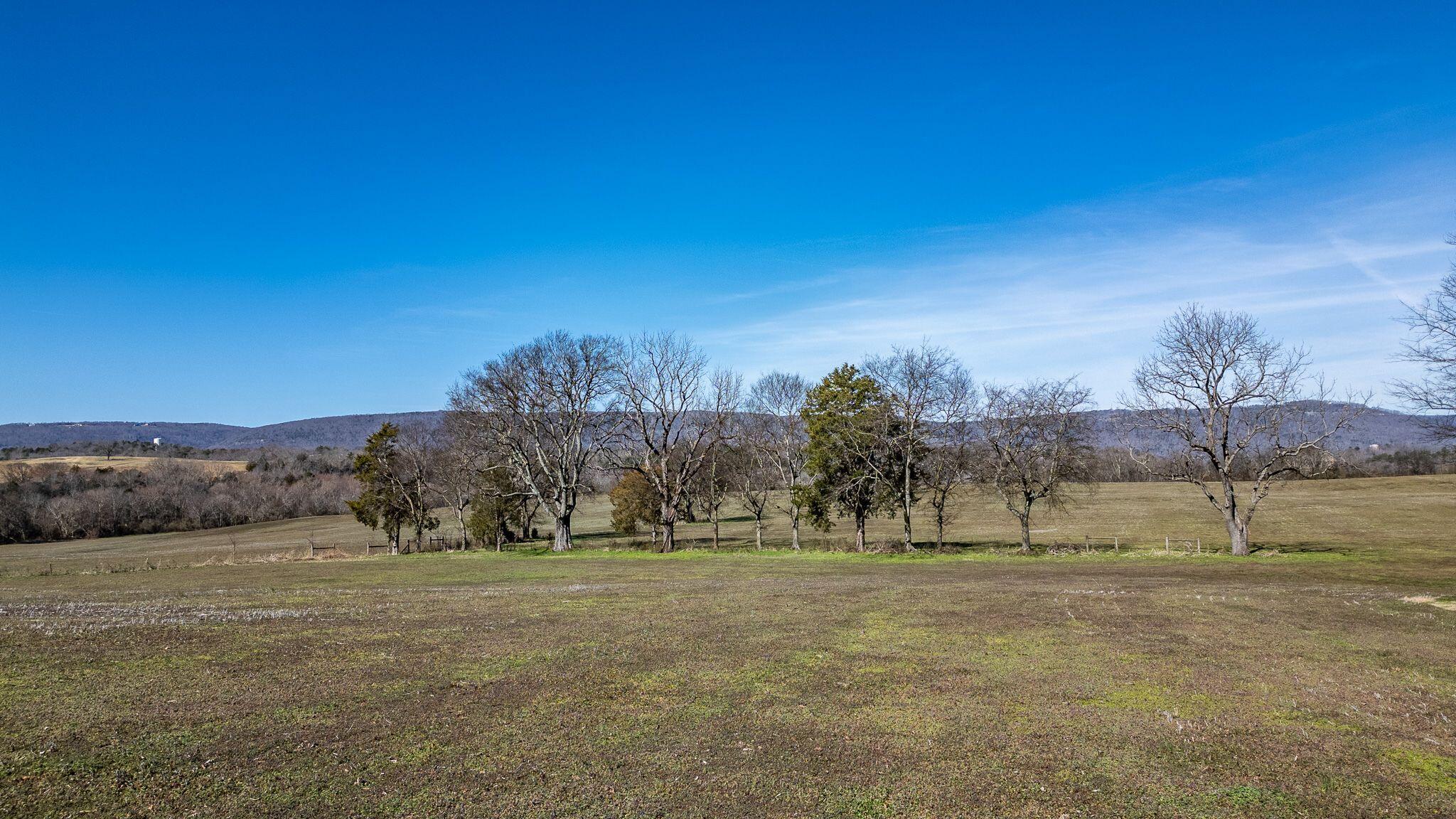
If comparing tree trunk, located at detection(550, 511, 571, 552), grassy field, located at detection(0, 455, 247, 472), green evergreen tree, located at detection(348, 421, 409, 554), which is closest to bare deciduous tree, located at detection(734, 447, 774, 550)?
tree trunk, located at detection(550, 511, 571, 552)

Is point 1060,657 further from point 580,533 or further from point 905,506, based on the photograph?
point 580,533

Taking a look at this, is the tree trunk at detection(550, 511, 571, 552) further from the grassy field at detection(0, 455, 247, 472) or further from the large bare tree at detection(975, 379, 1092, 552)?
the grassy field at detection(0, 455, 247, 472)

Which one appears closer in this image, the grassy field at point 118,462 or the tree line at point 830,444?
the tree line at point 830,444

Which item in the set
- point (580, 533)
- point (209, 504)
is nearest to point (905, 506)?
point (580, 533)

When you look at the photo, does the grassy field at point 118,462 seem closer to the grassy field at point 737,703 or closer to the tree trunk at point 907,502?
the grassy field at point 737,703

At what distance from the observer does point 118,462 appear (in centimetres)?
13725

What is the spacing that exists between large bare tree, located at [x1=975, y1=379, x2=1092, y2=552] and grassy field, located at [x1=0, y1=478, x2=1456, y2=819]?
2140 cm

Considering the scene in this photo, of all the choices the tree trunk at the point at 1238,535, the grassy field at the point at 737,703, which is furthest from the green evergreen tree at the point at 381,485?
the tree trunk at the point at 1238,535

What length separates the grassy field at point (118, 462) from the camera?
125000mm

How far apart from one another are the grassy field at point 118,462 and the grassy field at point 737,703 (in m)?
128

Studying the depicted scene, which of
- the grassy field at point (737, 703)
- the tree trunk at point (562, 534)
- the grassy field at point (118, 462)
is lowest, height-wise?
the tree trunk at point (562, 534)

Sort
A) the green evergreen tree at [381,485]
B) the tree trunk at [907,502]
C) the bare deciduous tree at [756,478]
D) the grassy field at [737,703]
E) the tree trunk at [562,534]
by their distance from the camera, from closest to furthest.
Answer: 1. the grassy field at [737,703]
2. the tree trunk at [907,502]
3. the tree trunk at [562,534]
4. the bare deciduous tree at [756,478]
5. the green evergreen tree at [381,485]

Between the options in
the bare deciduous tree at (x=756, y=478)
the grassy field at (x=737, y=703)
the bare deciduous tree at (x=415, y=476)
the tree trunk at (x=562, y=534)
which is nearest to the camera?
the grassy field at (x=737, y=703)

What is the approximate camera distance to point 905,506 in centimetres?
4631
